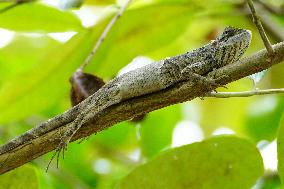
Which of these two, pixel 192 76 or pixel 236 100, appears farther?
pixel 236 100

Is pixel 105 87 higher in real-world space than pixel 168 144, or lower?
higher

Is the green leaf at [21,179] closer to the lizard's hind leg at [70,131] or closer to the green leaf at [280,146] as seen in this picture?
the lizard's hind leg at [70,131]

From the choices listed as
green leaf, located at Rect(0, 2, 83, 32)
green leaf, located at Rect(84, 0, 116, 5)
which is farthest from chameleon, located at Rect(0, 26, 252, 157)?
green leaf, located at Rect(84, 0, 116, 5)

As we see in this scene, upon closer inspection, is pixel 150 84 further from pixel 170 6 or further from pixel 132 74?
pixel 170 6

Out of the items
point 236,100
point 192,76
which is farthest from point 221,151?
point 236,100

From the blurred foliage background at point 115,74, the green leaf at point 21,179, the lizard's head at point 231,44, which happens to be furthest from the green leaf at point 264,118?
the green leaf at point 21,179

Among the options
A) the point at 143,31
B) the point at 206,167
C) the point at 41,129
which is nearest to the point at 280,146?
the point at 206,167
